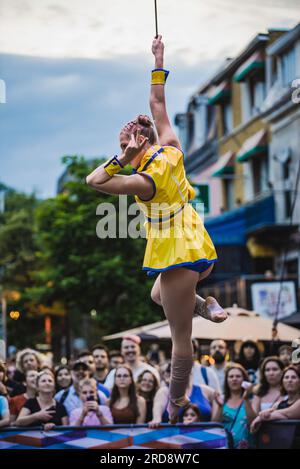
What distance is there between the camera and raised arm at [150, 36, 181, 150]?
486 centimetres

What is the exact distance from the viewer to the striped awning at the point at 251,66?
21.5 m

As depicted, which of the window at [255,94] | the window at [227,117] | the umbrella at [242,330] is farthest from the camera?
the window at [227,117]

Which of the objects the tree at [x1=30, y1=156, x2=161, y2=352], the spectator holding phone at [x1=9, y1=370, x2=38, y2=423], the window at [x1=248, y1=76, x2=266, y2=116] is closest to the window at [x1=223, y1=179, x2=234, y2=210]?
the window at [x1=248, y1=76, x2=266, y2=116]

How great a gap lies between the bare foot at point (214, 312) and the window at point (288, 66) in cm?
1474

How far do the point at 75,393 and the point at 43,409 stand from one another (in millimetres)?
332

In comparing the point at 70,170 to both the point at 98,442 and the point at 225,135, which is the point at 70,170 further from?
the point at 98,442

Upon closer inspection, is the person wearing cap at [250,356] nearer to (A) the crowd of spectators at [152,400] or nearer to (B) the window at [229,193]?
(A) the crowd of spectators at [152,400]

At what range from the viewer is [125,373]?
773 cm

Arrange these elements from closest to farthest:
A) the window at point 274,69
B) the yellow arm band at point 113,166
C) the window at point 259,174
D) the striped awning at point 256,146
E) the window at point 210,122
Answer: the yellow arm band at point 113,166, the window at point 274,69, the striped awning at point 256,146, the window at point 259,174, the window at point 210,122

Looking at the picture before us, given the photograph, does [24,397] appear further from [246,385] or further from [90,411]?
[246,385]

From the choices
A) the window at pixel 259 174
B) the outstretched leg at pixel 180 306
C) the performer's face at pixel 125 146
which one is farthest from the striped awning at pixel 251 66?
the outstretched leg at pixel 180 306

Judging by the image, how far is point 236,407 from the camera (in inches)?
303

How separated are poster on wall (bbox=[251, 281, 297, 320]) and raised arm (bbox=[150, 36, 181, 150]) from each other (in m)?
8.31

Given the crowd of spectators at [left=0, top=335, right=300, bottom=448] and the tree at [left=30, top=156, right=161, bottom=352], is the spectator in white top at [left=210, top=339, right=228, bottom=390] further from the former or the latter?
the tree at [left=30, top=156, right=161, bottom=352]
